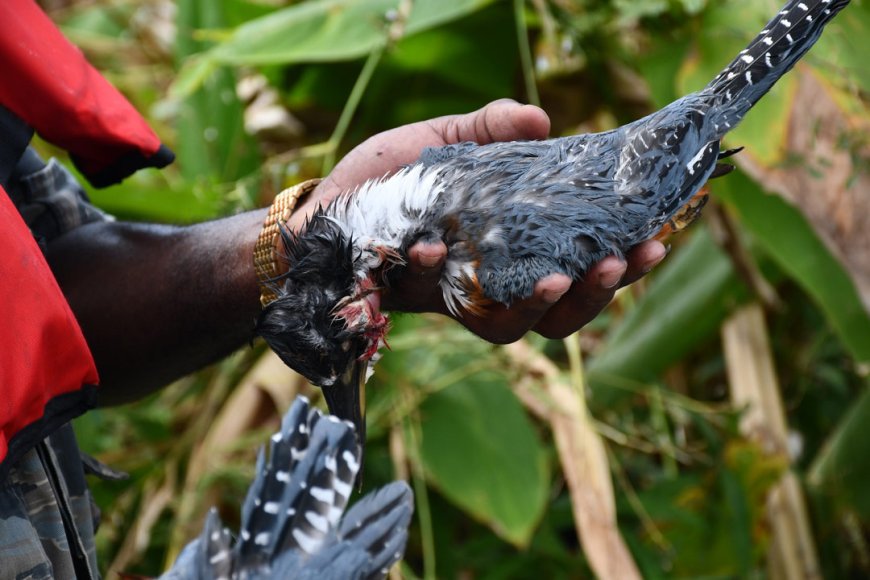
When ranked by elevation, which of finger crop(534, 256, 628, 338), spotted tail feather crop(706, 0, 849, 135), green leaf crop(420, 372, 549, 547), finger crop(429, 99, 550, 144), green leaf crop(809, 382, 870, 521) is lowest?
green leaf crop(420, 372, 549, 547)

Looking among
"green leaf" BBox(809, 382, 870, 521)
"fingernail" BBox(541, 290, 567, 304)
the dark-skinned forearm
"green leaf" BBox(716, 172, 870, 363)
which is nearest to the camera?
"fingernail" BBox(541, 290, 567, 304)

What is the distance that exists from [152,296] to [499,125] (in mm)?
362

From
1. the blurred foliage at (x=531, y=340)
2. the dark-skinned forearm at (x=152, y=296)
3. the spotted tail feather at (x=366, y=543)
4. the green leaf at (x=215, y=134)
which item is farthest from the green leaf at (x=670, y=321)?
the dark-skinned forearm at (x=152, y=296)

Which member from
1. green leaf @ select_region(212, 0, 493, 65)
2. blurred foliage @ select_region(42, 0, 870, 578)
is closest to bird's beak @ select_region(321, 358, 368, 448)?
blurred foliage @ select_region(42, 0, 870, 578)

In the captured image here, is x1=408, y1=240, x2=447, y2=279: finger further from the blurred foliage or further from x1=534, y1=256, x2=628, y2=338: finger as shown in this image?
the blurred foliage

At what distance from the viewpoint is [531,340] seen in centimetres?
179

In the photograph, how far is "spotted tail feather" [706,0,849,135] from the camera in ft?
2.49

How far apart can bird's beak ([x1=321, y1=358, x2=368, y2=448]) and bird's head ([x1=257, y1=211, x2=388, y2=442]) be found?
1 centimetres

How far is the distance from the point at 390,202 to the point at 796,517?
51.5 inches

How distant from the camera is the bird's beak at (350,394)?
2.66 feet

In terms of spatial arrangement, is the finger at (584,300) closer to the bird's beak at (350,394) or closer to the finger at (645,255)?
the finger at (645,255)

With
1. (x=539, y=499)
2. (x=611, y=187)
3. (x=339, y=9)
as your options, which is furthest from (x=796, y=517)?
(x=611, y=187)

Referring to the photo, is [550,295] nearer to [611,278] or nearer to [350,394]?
[611,278]

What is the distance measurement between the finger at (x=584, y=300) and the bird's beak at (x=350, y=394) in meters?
0.14
